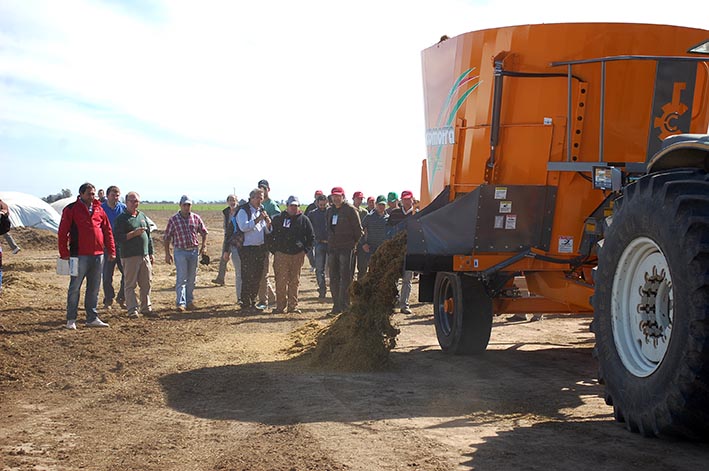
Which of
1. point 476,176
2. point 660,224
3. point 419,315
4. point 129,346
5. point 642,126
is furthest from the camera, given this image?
point 419,315

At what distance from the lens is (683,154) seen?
544 centimetres

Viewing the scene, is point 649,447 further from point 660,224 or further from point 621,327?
point 660,224

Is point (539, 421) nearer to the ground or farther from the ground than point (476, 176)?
nearer to the ground

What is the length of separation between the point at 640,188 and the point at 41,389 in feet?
18.5

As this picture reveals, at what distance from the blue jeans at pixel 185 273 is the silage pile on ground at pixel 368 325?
563cm

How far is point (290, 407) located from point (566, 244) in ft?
10.0

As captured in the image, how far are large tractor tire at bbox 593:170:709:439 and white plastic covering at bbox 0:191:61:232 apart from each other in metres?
35.0

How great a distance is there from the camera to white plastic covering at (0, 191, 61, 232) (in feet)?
123

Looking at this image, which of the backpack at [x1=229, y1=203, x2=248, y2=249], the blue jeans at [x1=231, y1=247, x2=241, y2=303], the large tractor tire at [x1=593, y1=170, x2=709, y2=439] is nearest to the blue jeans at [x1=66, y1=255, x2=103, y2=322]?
the backpack at [x1=229, y1=203, x2=248, y2=249]

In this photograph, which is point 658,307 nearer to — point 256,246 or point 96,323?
point 96,323

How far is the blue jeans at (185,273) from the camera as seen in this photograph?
48.2 ft

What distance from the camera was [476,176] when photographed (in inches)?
326

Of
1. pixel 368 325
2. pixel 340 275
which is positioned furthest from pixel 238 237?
pixel 368 325

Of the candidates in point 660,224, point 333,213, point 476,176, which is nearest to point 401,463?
point 660,224
